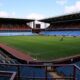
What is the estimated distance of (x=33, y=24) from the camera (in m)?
96.7

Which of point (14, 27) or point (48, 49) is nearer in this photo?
point (48, 49)

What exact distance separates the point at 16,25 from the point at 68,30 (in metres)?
21.1

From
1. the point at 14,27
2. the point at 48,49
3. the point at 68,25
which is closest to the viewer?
the point at 48,49

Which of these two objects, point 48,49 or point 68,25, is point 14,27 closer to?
point 68,25

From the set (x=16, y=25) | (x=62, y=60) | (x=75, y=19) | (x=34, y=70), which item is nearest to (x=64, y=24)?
(x=75, y=19)

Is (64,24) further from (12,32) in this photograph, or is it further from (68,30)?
(12,32)

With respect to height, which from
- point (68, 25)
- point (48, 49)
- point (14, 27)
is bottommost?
point (48, 49)

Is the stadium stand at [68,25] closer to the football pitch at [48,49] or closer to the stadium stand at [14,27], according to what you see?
the stadium stand at [14,27]

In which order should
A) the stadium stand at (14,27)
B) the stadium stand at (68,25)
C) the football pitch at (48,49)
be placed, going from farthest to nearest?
1. the stadium stand at (14,27)
2. the stadium stand at (68,25)
3. the football pitch at (48,49)

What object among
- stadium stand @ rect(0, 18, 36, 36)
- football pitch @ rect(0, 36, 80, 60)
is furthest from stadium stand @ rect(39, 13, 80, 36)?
football pitch @ rect(0, 36, 80, 60)

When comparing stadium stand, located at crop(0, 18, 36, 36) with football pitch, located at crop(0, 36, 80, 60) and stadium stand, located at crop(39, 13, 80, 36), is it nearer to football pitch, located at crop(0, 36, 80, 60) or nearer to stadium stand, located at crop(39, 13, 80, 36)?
stadium stand, located at crop(39, 13, 80, 36)

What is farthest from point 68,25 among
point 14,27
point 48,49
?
point 48,49

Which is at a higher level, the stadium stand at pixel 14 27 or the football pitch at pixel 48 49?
the stadium stand at pixel 14 27

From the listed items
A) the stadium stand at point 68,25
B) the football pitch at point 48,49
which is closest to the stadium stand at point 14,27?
the stadium stand at point 68,25
